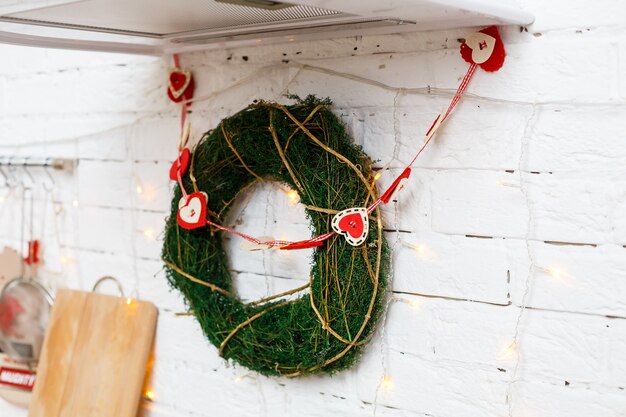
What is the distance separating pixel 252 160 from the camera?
1.47 metres

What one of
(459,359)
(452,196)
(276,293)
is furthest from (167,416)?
(452,196)

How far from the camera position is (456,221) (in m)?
1.32

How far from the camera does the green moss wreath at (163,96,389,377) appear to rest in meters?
1.35

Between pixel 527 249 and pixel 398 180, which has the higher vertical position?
pixel 398 180

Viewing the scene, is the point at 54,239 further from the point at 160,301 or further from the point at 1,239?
the point at 160,301

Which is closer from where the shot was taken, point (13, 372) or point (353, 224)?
point (353, 224)

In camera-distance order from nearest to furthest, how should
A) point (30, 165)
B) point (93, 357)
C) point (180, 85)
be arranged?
point (180, 85), point (93, 357), point (30, 165)

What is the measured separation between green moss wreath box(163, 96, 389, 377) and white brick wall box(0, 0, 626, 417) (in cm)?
6

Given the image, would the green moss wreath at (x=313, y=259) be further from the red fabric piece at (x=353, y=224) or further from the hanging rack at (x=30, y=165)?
the hanging rack at (x=30, y=165)

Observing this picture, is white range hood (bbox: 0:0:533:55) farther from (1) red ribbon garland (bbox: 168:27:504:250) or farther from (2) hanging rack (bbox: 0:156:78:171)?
(2) hanging rack (bbox: 0:156:78:171)

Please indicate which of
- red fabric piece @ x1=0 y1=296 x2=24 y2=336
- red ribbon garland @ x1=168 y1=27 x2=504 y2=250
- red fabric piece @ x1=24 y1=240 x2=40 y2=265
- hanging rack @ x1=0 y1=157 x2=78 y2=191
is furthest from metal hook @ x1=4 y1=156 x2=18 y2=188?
red ribbon garland @ x1=168 y1=27 x2=504 y2=250

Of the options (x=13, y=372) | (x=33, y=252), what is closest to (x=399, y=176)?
(x=33, y=252)

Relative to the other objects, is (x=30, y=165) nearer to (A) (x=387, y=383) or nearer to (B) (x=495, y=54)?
(A) (x=387, y=383)

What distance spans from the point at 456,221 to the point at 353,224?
0.61 ft
